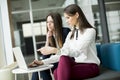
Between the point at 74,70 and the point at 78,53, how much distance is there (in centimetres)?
18

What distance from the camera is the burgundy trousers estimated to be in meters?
2.13

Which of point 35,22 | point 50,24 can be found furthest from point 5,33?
point 50,24

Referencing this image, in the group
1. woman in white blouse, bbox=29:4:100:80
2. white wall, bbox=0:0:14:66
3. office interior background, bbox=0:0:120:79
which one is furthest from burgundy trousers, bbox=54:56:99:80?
white wall, bbox=0:0:14:66

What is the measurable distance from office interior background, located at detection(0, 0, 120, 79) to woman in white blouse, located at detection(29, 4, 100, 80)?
171 cm

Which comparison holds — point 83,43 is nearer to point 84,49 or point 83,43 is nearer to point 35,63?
point 84,49

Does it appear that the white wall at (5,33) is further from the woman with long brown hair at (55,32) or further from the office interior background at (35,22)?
the woman with long brown hair at (55,32)

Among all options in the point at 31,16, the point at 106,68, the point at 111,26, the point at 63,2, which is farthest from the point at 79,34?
the point at 63,2

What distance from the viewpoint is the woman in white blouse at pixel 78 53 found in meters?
2.16

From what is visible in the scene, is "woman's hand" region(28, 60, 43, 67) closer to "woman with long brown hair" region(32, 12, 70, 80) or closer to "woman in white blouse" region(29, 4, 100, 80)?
"woman in white blouse" region(29, 4, 100, 80)

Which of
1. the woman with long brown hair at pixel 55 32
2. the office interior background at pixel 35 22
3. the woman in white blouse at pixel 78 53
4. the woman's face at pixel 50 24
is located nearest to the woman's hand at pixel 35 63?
the woman in white blouse at pixel 78 53

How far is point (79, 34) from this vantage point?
2467mm

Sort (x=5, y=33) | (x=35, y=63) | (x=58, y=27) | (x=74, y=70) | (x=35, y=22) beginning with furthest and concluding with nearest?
(x=35, y=22)
(x=5, y=33)
(x=58, y=27)
(x=35, y=63)
(x=74, y=70)

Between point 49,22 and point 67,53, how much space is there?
95cm

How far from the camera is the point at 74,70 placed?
2.22 metres
